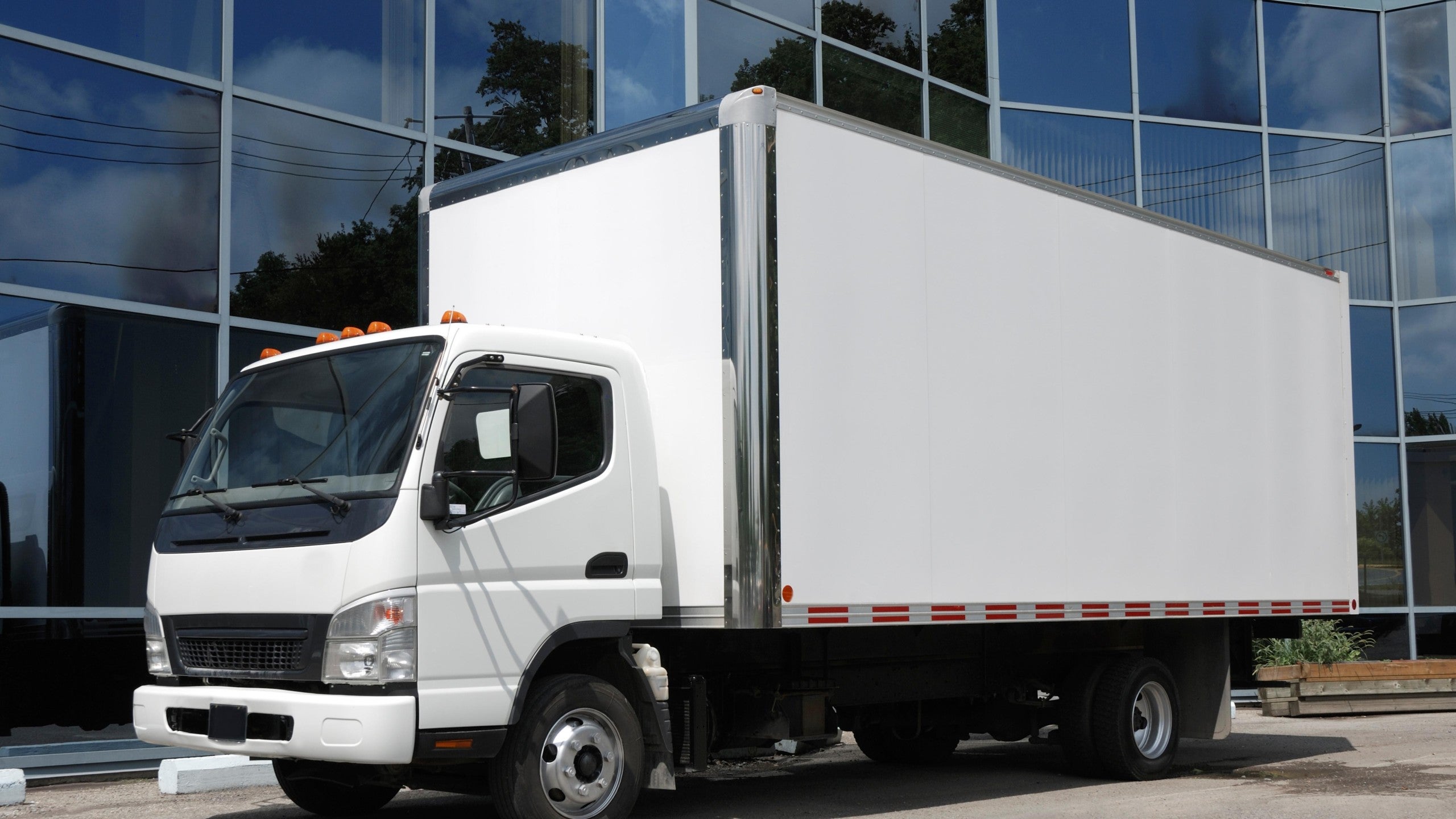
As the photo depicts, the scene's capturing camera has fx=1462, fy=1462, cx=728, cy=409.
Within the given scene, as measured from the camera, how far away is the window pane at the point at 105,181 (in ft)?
33.3

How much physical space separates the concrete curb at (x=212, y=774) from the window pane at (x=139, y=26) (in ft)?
16.9

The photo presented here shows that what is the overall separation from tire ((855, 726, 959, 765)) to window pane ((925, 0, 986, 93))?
8835mm

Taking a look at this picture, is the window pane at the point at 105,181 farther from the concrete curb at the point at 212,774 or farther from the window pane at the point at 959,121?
the window pane at the point at 959,121

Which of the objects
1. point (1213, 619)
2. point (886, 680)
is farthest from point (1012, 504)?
point (1213, 619)

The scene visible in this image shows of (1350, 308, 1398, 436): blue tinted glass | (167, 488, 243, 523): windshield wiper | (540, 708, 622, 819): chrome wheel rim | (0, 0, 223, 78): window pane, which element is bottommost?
(540, 708, 622, 819): chrome wheel rim

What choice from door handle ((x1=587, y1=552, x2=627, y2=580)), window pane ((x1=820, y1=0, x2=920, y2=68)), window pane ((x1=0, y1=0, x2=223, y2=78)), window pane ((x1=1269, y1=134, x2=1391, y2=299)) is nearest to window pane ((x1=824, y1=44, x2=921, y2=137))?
window pane ((x1=820, y1=0, x2=920, y2=68))

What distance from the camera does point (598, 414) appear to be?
7.10 meters

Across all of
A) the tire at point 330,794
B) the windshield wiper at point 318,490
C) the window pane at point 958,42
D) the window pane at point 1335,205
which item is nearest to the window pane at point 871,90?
the window pane at point 958,42

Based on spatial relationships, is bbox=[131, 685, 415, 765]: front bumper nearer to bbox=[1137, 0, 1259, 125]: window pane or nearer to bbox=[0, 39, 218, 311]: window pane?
bbox=[0, 39, 218, 311]: window pane

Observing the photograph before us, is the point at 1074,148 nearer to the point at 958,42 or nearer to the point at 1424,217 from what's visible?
the point at 958,42

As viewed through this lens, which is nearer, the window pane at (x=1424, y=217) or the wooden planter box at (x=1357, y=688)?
the wooden planter box at (x=1357, y=688)

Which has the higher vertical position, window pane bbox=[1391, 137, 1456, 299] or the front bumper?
window pane bbox=[1391, 137, 1456, 299]

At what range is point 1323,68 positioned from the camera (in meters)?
19.4

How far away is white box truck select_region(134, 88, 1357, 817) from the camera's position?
637 centimetres
